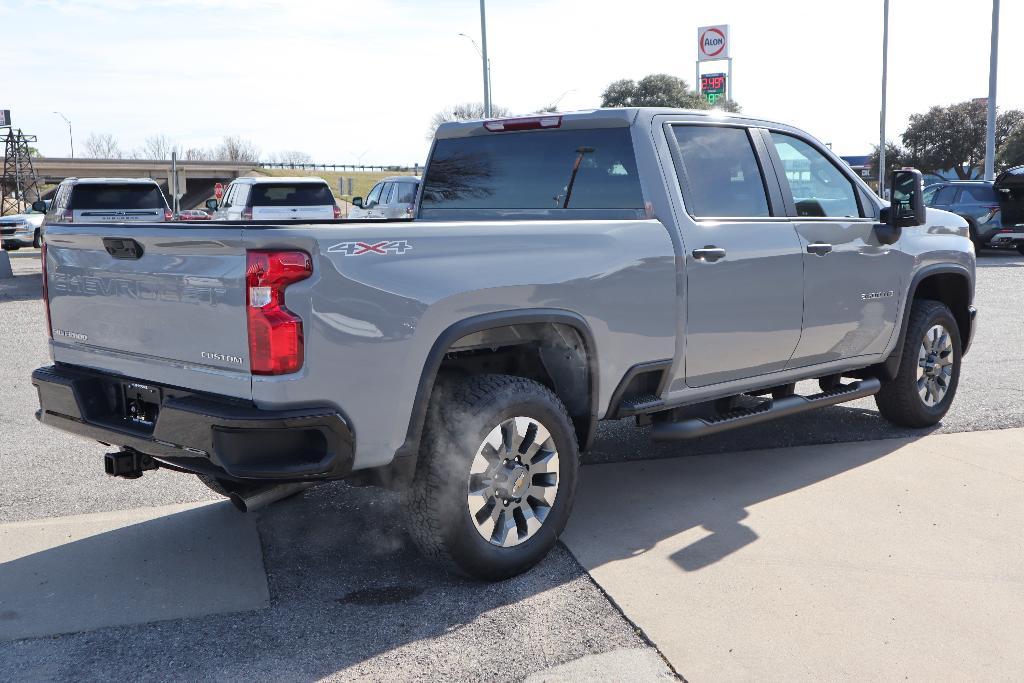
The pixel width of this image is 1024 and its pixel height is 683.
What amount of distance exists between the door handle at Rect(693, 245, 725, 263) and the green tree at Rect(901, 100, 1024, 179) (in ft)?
184

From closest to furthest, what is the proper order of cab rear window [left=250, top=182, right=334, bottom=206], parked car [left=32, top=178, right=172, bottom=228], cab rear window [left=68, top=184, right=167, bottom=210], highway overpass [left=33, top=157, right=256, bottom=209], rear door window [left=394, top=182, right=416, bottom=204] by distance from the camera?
parked car [left=32, top=178, right=172, bottom=228] < cab rear window [left=68, top=184, right=167, bottom=210] < cab rear window [left=250, top=182, right=334, bottom=206] < rear door window [left=394, top=182, right=416, bottom=204] < highway overpass [left=33, top=157, right=256, bottom=209]

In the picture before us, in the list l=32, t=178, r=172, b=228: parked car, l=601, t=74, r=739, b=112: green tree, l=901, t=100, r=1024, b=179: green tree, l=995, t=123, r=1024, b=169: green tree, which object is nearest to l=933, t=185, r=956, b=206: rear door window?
l=32, t=178, r=172, b=228: parked car

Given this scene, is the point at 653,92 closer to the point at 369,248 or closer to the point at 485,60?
the point at 485,60

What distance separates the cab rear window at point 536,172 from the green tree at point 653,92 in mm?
49127

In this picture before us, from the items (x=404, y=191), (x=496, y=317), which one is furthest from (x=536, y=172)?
(x=404, y=191)

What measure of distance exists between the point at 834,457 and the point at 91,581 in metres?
4.18

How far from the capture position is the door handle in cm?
487

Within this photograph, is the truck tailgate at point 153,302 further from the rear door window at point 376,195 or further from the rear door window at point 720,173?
the rear door window at point 376,195

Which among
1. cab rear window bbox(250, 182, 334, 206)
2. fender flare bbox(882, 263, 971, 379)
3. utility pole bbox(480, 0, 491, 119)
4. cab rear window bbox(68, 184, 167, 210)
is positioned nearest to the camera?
fender flare bbox(882, 263, 971, 379)

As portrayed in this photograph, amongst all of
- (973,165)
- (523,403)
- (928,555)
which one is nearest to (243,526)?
(523,403)

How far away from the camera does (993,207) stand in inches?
881

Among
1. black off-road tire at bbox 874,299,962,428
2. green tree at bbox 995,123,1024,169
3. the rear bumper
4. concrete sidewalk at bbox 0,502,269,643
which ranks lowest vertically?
concrete sidewalk at bbox 0,502,269,643

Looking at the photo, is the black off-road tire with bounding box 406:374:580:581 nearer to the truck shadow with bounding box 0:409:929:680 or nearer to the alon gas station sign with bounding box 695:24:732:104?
the truck shadow with bounding box 0:409:929:680

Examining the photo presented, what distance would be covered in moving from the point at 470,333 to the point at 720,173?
1977 millimetres
